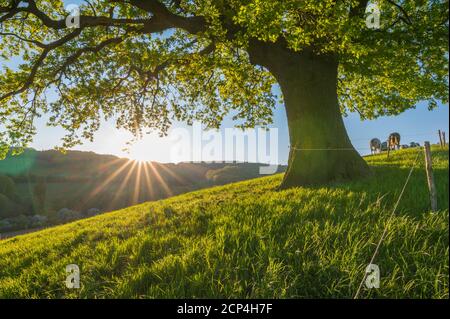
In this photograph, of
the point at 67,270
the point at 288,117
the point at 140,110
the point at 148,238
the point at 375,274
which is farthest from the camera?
the point at 140,110

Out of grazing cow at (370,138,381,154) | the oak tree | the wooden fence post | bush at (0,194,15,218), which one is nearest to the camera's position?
the wooden fence post

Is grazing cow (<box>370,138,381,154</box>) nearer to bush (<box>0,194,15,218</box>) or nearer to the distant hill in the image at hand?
the distant hill

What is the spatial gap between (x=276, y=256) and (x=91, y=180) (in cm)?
7852

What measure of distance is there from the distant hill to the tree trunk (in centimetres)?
4994

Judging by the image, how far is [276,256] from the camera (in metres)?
4.99

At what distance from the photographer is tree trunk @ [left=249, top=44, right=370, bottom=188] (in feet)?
35.6

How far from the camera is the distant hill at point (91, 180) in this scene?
57.8 metres

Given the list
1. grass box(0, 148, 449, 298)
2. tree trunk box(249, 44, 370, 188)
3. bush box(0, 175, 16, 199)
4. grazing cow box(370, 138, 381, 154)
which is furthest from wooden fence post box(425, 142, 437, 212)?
bush box(0, 175, 16, 199)

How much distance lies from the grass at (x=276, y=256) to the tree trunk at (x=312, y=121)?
2994mm

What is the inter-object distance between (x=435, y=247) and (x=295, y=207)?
11.0ft

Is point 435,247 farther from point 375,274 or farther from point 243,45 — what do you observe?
point 243,45

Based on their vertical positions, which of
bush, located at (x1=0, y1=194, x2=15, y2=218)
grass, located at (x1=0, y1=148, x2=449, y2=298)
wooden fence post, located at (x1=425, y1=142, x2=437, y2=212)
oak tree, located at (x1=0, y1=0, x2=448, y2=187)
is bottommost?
bush, located at (x1=0, y1=194, x2=15, y2=218)

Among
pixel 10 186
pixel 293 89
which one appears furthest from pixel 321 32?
pixel 10 186

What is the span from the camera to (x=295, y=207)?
7.46 meters
